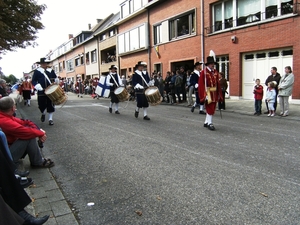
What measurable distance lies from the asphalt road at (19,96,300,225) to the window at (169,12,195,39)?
550 inches

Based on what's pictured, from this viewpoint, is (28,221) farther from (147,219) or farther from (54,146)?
(54,146)

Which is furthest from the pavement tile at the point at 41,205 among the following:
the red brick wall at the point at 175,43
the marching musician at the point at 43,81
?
the red brick wall at the point at 175,43

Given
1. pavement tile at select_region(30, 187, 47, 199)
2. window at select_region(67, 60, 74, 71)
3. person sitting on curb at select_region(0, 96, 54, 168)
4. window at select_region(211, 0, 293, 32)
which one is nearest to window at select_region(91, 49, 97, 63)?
window at select_region(67, 60, 74, 71)

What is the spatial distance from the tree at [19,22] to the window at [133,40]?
29.5 ft

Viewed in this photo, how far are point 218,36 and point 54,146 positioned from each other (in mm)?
14259

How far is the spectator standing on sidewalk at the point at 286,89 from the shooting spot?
1074 centimetres

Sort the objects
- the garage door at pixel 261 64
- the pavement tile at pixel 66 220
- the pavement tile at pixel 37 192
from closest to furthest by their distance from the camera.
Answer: the pavement tile at pixel 66 220
the pavement tile at pixel 37 192
the garage door at pixel 261 64

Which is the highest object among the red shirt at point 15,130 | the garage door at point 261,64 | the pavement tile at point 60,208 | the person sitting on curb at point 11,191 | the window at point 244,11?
the window at point 244,11

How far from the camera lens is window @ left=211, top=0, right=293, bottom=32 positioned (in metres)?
14.7

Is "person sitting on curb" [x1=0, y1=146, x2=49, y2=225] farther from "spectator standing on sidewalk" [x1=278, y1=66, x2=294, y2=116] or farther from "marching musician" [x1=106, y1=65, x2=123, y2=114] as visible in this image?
"spectator standing on sidewalk" [x1=278, y1=66, x2=294, y2=116]

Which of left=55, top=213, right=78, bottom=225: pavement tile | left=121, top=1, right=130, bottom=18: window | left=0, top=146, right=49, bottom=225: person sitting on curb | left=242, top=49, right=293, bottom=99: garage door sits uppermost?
left=121, top=1, right=130, bottom=18: window

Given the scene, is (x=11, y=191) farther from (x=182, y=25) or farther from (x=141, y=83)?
(x=182, y=25)

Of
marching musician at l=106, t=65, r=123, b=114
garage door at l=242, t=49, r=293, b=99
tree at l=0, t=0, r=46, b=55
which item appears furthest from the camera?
tree at l=0, t=0, r=46, b=55

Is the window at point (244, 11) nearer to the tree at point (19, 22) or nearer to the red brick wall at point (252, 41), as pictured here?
the red brick wall at point (252, 41)
